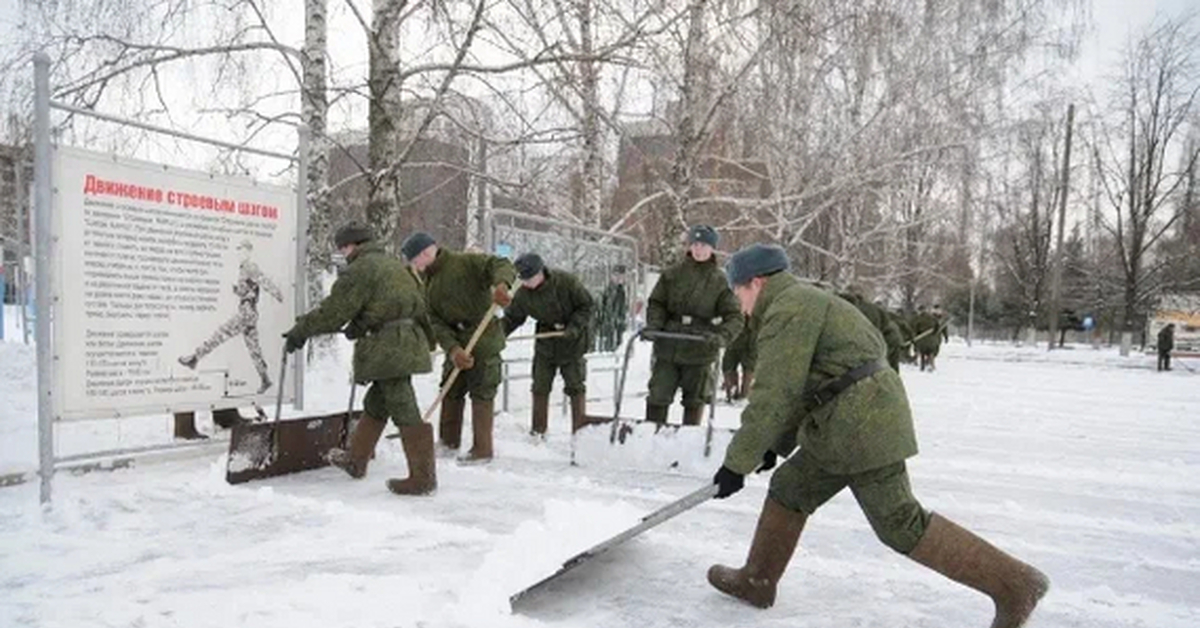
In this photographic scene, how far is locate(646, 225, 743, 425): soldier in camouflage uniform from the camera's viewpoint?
6379mm

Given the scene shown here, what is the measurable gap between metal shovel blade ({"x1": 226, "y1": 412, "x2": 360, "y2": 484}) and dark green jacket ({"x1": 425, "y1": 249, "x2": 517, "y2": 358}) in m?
0.95

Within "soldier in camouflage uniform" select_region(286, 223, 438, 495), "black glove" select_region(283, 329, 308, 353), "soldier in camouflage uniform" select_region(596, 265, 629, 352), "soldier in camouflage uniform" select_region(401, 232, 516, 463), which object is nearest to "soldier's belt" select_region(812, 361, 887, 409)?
"soldier in camouflage uniform" select_region(286, 223, 438, 495)

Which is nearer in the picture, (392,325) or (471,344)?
(392,325)

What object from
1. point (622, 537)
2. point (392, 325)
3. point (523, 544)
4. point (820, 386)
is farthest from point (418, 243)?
point (820, 386)

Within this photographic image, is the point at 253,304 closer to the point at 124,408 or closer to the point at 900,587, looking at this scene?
the point at 124,408

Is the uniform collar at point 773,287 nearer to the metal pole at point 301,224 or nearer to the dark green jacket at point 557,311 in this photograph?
the dark green jacket at point 557,311

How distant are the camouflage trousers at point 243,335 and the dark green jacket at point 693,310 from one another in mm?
2775

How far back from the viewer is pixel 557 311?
7000mm

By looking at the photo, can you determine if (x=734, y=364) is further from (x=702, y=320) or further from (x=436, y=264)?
(x=436, y=264)

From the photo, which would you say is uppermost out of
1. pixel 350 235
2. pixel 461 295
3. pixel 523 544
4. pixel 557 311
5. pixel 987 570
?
pixel 350 235

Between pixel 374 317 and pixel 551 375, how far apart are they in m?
2.45

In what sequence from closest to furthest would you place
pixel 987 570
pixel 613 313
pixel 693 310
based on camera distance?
pixel 987 570 < pixel 693 310 < pixel 613 313

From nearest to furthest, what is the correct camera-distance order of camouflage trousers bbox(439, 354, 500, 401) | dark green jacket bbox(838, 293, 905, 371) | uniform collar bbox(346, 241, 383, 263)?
1. uniform collar bbox(346, 241, 383, 263)
2. camouflage trousers bbox(439, 354, 500, 401)
3. dark green jacket bbox(838, 293, 905, 371)

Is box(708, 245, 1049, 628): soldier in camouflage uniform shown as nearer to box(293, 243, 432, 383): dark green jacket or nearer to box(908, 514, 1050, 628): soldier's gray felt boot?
box(908, 514, 1050, 628): soldier's gray felt boot
